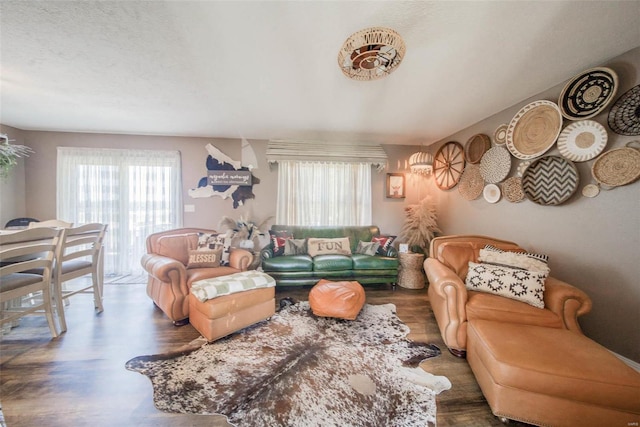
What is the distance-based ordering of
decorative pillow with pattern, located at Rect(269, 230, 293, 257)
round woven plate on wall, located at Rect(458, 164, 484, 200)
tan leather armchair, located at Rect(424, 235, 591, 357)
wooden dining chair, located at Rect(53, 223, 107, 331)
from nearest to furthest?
1. tan leather armchair, located at Rect(424, 235, 591, 357)
2. wooden dining chair, located at Rect(53, 223, 107, 331)
3. round woven plate on wall, located at Rect(458, 164, 484, 200)
4. decorative pillow with pattern, located at Rect(269, 230, 293, 257)

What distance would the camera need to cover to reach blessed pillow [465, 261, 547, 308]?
1715 millimetres

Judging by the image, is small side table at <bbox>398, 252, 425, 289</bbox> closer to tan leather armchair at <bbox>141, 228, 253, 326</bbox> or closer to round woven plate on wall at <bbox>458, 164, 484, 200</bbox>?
round woven plate on wall at <bbox>458, 164, 484, 200</bbox>

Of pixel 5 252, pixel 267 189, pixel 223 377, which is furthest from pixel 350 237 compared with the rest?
pixel 5 252

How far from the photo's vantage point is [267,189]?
12.9ft

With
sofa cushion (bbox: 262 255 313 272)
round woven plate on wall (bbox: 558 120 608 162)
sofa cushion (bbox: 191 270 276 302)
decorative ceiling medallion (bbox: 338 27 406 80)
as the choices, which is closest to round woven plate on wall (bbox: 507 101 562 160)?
round woven plate on wall (bbox: 558 120 608 162)

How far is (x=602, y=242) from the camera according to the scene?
5.81 feet

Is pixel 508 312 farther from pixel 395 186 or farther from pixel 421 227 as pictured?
pixel 395 186

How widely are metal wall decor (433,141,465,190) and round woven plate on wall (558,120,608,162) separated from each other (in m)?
1.26

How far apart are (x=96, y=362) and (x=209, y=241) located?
1.39 metres

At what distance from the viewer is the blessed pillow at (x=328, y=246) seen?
3.40 m

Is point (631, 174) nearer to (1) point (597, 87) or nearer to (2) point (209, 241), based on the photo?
(1) point (597, 87)

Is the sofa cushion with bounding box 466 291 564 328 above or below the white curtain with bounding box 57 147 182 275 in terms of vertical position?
below

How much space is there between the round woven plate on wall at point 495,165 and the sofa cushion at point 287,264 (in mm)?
2703

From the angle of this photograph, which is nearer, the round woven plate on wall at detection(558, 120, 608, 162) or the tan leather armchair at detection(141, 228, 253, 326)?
the round woven plate on wall at detection(558, 120, 608, 162)
